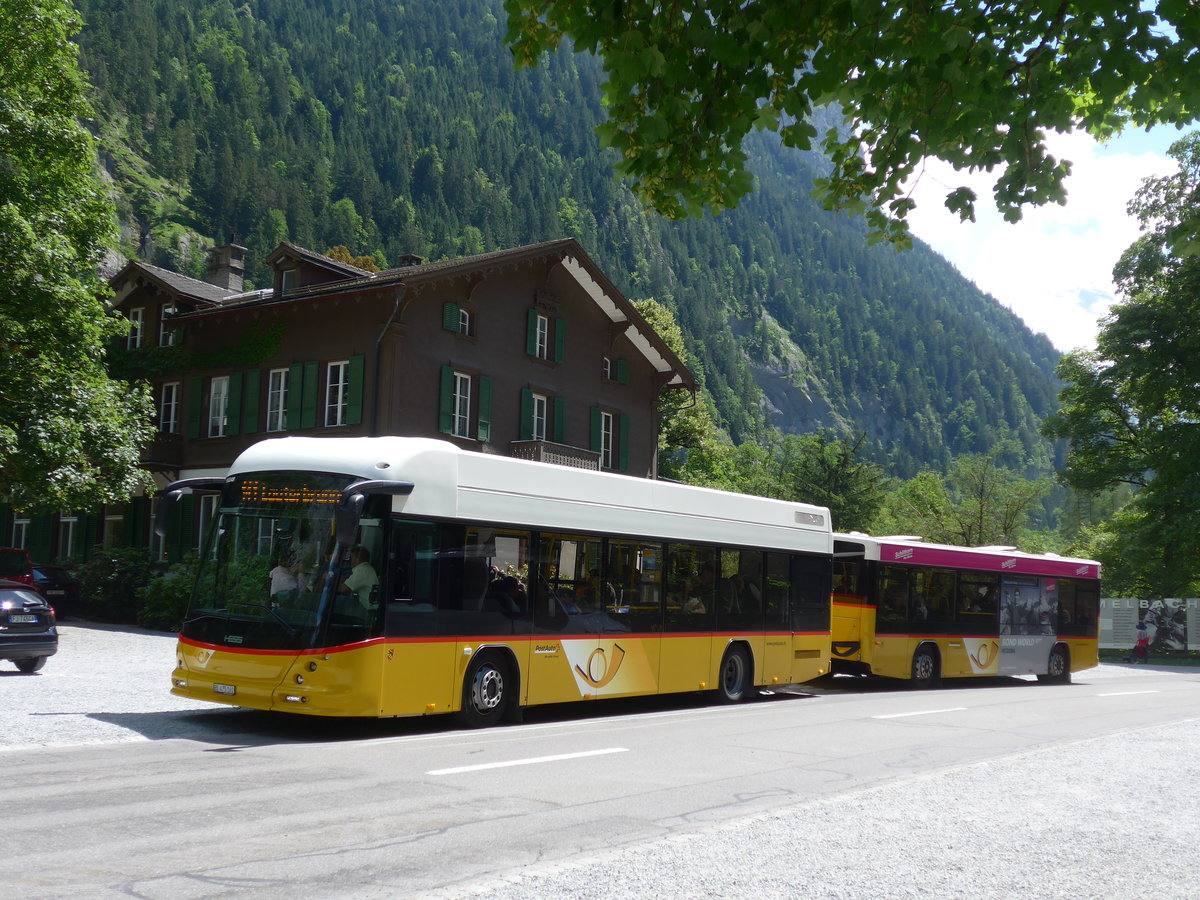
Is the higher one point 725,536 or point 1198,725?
point 725,536

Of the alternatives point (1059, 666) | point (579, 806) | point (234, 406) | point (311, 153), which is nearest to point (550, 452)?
point (234, 406)

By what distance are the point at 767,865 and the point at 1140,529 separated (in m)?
40.5

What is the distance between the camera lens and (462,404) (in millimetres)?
32562

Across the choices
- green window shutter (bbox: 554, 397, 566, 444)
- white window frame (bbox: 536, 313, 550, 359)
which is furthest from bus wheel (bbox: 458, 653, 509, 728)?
white window frame (bbox: 536, 313, 550, 359)

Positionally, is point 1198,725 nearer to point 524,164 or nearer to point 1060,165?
point 1060,165

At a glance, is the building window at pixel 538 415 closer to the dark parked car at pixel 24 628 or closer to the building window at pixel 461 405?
the building window at pixel 461 405

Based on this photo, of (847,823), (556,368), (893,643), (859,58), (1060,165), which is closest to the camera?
(859,58)

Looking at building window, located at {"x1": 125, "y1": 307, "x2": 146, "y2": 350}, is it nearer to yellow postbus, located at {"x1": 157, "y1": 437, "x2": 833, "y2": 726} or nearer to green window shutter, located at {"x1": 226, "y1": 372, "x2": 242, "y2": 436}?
green window shutter, located at {"x1": 226, "y1": 372, "x2": 242, "y2": 436}

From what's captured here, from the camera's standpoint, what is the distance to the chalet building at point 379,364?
30.5 m

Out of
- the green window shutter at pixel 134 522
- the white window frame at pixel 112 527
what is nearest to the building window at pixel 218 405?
the green window shutter at pixel 134 522

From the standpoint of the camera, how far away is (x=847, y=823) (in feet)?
24.8

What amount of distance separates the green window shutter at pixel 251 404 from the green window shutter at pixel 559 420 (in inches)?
347

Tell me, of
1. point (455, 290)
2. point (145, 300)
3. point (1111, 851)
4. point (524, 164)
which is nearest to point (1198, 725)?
point (1111, 851)

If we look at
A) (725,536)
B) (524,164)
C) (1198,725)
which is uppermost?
(524,164)
